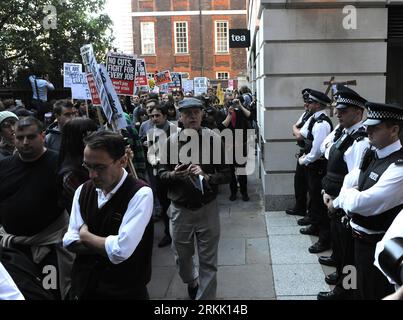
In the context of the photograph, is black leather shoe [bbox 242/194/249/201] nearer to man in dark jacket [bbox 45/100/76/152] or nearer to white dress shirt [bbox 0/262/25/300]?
man in dark jacket [bbox 45/100/76/152]

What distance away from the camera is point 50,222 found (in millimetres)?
3604

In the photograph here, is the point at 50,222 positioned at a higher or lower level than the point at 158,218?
higher

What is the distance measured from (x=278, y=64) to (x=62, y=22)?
1736 centimetres

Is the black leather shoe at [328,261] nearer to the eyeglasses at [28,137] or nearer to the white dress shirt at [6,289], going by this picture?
the eyeglasses at [28,137]

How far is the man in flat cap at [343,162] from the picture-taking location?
4.15 metres

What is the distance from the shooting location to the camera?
140cm

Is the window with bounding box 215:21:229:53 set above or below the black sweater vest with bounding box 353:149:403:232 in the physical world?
above

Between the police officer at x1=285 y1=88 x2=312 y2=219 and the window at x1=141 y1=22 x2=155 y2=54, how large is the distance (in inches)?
1475

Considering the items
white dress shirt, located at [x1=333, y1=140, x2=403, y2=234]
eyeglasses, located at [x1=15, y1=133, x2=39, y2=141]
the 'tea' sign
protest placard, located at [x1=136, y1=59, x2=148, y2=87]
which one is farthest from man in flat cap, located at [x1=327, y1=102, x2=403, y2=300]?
the 'tea' sign

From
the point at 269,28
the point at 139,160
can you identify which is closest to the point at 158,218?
the point at 139,160

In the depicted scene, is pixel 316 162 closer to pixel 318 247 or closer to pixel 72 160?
pixel 318 247

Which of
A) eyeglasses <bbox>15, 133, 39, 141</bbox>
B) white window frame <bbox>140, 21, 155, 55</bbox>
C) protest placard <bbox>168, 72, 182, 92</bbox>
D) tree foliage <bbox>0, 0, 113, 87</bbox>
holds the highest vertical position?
white window frame <bbox>140, 21, 155, 55</bbox>

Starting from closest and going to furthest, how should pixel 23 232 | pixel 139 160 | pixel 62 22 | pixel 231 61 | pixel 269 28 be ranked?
pixel 23 232 → pixel 139 160 → pixel 269 28 → pixel 62 22 → pixel 231 61
